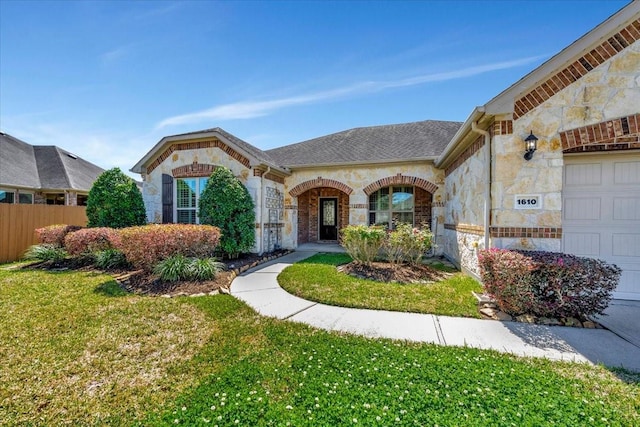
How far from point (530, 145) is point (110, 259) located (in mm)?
10749

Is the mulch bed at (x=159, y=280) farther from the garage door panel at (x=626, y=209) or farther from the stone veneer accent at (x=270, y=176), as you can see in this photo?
the garage door panel at (x=626, y=209)

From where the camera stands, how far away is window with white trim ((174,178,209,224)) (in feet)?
32.9

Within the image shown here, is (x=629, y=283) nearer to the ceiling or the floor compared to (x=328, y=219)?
nearer to the floor

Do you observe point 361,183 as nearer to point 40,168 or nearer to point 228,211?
point 228,211

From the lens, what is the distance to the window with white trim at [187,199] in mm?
10023

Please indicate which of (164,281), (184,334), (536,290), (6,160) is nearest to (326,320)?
(184,334)

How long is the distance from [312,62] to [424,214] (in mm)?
7353

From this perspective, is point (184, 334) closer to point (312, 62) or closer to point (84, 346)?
point (84, 346)

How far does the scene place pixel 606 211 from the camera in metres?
5.25

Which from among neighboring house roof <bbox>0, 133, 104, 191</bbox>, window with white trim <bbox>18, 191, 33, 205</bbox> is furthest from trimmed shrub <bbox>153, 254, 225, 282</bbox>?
window with white trim <bbox>18, 191, 33, 205</bbox>

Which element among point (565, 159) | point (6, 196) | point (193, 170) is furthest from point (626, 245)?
point (6, 196)

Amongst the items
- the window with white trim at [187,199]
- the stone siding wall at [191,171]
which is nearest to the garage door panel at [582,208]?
the stone siding wall at [191,171]

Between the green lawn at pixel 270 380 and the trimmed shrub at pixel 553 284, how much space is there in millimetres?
1328

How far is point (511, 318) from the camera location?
4.23 metres
